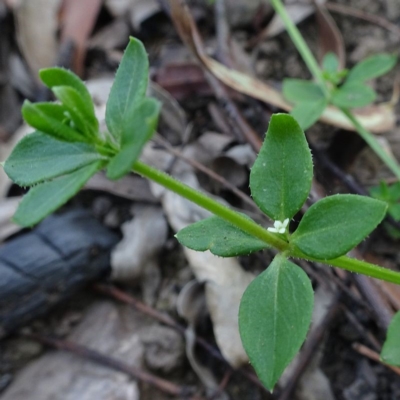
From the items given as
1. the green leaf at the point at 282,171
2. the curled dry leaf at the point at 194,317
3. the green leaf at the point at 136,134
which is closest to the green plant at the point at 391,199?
the curled dry leaf at the point at 194,317

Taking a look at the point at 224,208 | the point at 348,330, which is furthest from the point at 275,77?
the point at 224,208

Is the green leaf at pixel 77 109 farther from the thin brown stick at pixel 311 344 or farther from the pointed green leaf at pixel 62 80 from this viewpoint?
the thin brown stick at pixel 311 344

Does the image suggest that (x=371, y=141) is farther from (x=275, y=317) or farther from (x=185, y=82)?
(x=275, y=317)

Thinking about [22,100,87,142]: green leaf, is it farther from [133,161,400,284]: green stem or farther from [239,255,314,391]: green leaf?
[239,255,314,391]: green leaf

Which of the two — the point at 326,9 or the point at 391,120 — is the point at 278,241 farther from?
the point at 326,9

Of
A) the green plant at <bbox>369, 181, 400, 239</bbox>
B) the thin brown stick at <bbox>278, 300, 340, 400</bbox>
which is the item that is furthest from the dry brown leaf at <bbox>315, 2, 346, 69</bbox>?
the thin brown stick at <bbox>278, 300, 340, 400</bbox>
